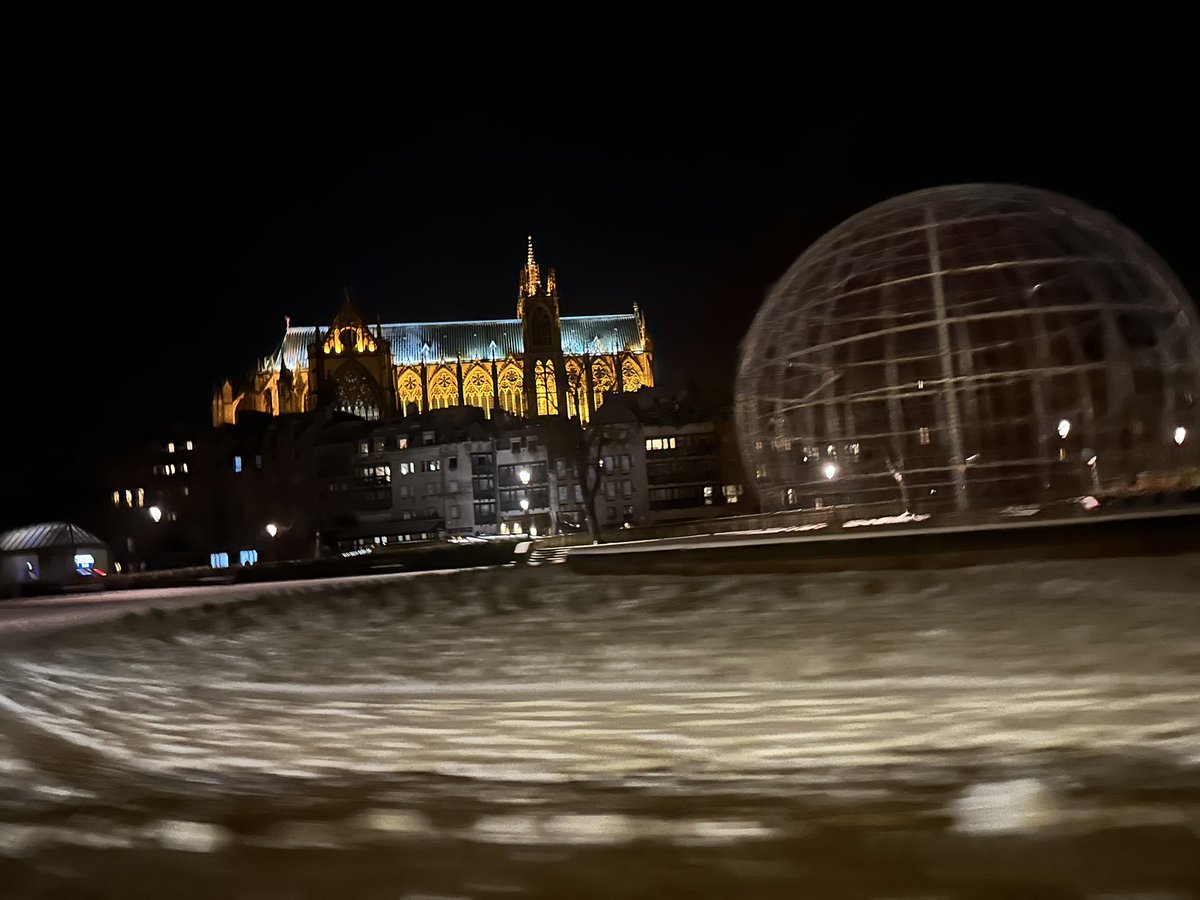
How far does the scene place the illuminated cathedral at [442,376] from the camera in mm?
108750

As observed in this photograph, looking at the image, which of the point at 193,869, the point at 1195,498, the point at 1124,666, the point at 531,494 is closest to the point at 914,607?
the point at 1124,666

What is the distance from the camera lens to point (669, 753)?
19.5ft

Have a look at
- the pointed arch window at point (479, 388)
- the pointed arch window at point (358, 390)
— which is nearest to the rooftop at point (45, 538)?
the pointed arch window at point (358, 390)

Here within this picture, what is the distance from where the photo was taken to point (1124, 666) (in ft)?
23.6

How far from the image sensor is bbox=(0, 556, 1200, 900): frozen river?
3980mm

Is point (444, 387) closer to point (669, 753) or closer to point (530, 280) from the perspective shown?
point (530, 280)

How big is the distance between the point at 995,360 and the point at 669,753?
64.7 ft

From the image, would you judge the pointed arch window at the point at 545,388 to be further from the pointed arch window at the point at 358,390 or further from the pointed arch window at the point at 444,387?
the pointed arch window at the point at 358,390

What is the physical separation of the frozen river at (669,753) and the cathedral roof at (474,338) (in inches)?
4457

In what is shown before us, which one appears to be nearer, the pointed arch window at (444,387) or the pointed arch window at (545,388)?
the pointed arch window at (545,388)

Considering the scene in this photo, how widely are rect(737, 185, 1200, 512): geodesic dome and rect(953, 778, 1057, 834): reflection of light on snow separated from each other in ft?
44.1

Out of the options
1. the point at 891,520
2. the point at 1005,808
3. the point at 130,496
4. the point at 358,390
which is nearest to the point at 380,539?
the point at 358,390

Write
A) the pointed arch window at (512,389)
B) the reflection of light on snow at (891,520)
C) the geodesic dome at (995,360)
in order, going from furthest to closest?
the pointed arch window at (512,389) < the geodesic dome at (995,360) < the reflection of light on snow at (891,520)

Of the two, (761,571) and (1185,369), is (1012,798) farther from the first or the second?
(1185,369)
